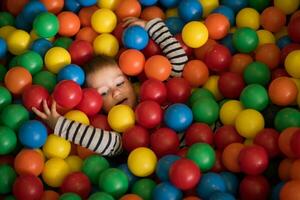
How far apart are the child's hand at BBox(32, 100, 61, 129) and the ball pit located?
0.6 inches

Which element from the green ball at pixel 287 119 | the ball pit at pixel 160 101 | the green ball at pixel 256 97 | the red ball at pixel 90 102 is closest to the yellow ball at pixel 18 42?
the ball pit at pixel 160 101

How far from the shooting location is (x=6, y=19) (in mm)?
1784

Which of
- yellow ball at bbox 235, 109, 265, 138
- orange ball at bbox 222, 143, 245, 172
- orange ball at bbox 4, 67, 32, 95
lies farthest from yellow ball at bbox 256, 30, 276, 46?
orange ball at bbox 4, 67, 32, 95

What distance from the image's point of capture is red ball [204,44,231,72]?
1.48m

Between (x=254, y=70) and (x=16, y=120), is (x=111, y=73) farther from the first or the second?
(x=254, y=70)

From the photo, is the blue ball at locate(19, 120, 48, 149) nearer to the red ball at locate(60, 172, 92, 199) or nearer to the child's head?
the red ball at locate(60, 172, 92, 199)

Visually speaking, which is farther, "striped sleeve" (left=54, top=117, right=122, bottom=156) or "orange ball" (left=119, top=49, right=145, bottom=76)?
"orange ball" (left=119, top=49, right=145, bottom=76)

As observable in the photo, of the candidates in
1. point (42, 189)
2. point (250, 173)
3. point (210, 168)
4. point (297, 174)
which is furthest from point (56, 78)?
point (297, 174)

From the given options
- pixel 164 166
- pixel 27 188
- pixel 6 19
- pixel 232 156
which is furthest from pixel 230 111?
pixel 6 19

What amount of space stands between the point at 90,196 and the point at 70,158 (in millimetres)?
216

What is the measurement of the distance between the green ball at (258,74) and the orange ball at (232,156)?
235 millimetres

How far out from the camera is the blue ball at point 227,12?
1610 mm

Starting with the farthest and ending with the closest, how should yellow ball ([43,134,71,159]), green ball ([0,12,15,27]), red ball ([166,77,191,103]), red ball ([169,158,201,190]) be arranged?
green ball ([0,12,15,27]) < red ball ([166,77,191,103]) < yellow ball ([43,134,71,159]) < red ball ([169,158,201,190])

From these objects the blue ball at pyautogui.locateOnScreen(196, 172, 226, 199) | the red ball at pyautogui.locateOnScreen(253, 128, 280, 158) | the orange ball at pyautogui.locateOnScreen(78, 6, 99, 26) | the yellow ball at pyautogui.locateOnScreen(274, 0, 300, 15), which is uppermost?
the yellow ball at pyautogui.locateOnScreen(274, 0, 300, 15)
